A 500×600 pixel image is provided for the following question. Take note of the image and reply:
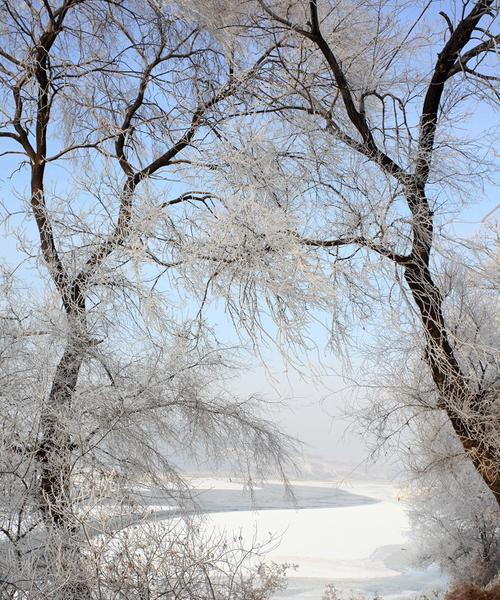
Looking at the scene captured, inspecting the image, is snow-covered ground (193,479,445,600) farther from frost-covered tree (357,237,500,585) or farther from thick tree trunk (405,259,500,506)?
thick tree trunk (405,259,500,506)

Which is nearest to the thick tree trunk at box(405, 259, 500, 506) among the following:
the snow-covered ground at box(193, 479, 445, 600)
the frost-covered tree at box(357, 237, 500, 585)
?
the frost-covered tree at box(357, 237, 500, 585)

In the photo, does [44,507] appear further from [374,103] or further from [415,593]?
[415,593]

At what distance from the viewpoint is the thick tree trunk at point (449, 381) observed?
14.1 feet

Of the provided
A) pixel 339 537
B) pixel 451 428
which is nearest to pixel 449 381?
pixel 451 428

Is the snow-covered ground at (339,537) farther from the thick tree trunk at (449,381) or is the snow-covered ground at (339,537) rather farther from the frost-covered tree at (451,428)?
the thick tree trunk at (449,381)

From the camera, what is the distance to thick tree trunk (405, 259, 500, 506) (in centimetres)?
431

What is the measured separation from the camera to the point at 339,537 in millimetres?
9117

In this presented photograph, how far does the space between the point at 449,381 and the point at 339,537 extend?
528 centimetres

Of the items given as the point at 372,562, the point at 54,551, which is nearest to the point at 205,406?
the point at 54,551

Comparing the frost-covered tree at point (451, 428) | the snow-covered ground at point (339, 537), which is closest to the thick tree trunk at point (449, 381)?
the frost-covered tree at point (451, 428)

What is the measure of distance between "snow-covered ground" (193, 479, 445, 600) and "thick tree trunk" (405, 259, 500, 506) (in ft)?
5.33

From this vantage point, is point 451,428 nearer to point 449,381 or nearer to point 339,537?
point 449,381

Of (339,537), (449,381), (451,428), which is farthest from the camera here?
(339,537)

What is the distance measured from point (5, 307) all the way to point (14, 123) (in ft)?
5.95
